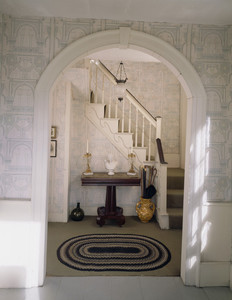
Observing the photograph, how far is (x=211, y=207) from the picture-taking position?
2.78 metres

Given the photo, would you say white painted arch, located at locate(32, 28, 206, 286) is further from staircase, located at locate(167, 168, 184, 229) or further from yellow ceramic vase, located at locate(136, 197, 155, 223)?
yellow ceramic vase, located at locate(136, 197, 155, 223)

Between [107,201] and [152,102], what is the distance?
10.2 ft

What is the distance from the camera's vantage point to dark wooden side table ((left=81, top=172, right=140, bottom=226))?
4598 millimetres

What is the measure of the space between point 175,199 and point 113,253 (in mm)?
1968

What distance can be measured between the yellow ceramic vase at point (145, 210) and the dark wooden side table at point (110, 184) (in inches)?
15.7

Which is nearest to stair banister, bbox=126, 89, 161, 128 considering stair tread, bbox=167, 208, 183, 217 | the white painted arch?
stair tread, bbox=167, 208, 183, 217

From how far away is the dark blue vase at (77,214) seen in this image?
4.82m

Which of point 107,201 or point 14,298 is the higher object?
point 107,201

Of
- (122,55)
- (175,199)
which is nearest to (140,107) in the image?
(122,55)

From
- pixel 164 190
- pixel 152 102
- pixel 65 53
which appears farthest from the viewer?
pixel 152 102

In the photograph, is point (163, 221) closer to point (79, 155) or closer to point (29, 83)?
point (79, 155)

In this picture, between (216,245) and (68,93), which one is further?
(68,93)

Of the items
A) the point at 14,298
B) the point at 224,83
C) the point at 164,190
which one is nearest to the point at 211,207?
the point at 224,83

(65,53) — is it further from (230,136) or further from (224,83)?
(230,136)
